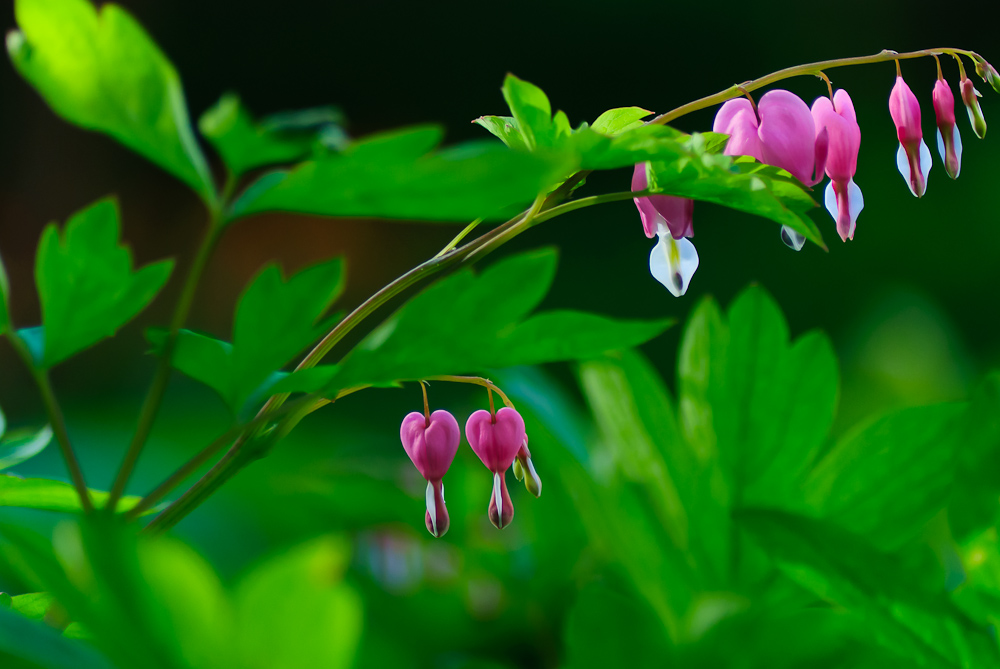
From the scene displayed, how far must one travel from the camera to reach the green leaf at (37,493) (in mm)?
412

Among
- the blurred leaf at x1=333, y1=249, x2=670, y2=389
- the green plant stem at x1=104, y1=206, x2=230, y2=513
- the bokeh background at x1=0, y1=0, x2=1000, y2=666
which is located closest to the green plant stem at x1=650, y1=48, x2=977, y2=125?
the blurred leaf at x1=333, y1=249, x2=670, y2=389

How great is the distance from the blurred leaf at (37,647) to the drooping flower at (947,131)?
523 millimetres

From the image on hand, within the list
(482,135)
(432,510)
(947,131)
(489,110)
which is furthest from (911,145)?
(489,110)

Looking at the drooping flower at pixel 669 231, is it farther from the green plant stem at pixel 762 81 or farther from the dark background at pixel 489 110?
the dark background at pixel 489 110

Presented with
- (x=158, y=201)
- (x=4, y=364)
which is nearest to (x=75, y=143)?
(x=158, y=201)

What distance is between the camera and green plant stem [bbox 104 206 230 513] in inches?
13.6

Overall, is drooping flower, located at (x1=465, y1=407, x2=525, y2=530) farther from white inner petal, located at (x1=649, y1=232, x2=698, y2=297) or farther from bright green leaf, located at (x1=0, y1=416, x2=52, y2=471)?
bright green leaf, located at (x1=0, y1=416, x2=52, y2=471)

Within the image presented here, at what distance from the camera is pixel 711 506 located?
66 cm

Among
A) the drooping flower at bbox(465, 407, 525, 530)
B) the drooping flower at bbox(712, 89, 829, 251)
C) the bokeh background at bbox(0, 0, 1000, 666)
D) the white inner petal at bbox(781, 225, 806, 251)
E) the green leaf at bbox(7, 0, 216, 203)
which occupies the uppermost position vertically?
the green leaf at bbox(7, 0, 216, 203)

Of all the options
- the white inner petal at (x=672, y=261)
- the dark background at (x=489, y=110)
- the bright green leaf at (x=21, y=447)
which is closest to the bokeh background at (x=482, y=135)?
the dark background at (x=489, y=110)

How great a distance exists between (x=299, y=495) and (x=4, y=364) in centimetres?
387

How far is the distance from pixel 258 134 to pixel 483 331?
5.0 inches

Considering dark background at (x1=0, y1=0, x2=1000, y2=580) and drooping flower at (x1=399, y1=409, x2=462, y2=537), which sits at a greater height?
drooping flower at (x1=399, y1=409, x2=462, y2=537)

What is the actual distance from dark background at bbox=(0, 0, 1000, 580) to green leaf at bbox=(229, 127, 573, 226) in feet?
11.2
